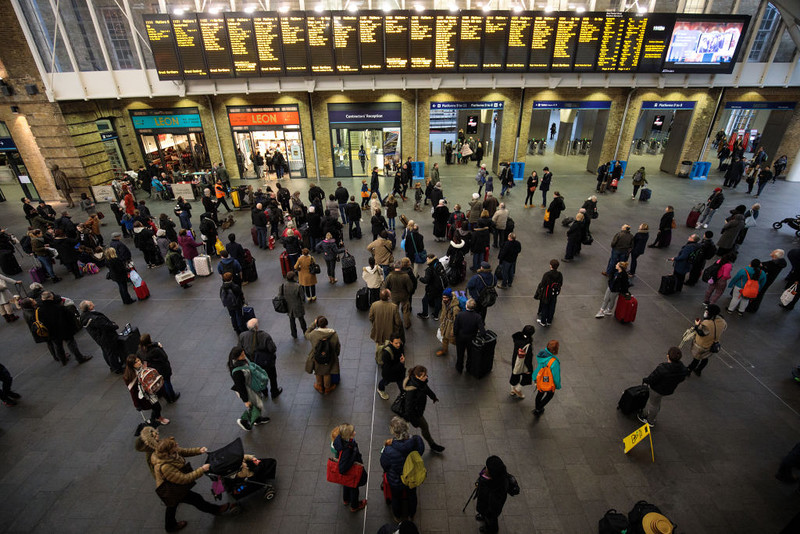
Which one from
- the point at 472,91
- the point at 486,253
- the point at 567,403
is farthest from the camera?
the point at 472,91

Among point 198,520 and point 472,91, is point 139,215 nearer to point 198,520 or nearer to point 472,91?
point 198,520

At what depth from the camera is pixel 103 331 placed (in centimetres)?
699

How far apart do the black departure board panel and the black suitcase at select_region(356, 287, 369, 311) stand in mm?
10745

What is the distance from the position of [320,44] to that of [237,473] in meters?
15.4

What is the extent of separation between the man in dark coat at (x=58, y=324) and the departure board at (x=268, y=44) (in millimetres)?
11910

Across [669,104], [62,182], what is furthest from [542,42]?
[62,182]

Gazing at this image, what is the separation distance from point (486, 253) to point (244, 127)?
14706mm

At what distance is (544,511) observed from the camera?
5.04 meters

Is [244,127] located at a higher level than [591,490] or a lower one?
higher

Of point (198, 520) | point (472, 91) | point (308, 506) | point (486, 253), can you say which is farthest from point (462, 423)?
point (472, 91)

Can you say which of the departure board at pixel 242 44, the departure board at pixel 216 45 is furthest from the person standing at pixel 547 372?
the departure board at pixel 216 45

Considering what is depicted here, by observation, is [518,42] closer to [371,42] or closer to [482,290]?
[371,42]

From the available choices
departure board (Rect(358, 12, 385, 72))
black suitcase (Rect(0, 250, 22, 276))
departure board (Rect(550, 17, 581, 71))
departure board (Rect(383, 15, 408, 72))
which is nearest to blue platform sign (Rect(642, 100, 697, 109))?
departure board (Rect(550, 17, 581, 71))

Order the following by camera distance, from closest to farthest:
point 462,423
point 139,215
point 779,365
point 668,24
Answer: point 462,423 < point 779,365 < point 139,215 < point 668,24
